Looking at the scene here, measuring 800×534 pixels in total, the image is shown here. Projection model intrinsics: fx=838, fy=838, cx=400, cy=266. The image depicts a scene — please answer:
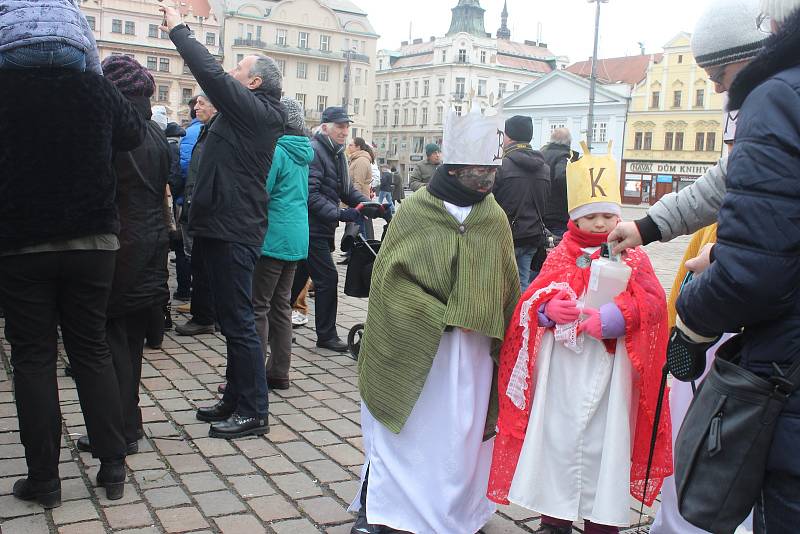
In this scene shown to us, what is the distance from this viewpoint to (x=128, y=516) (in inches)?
147

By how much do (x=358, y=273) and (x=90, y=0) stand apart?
75.1 meters

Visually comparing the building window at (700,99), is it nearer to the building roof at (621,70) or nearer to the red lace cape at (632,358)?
the building roof at (621,70)

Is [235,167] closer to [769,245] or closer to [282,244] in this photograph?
[282,244]

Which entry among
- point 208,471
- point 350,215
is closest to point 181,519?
point 208,471

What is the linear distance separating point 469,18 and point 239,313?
106 meters

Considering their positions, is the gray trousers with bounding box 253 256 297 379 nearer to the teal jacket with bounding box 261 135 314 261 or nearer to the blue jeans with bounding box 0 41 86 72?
the teal jacket with bounding box 261 135 314 261

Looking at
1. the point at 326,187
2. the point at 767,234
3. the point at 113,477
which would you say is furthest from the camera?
the point at 326,187

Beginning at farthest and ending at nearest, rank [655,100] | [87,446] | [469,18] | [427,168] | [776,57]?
[469,18], [655,100], [427,168], [87,446], [776,57]

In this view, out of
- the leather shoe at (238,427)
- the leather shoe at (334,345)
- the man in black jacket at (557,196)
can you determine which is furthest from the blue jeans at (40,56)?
the man in black jacket at (557,196)

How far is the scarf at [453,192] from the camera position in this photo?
11.9ft

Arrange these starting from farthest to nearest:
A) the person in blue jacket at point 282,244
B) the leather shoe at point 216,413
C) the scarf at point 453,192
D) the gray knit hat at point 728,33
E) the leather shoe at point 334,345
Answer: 1. the leather shoe at point 334,345
2. the person in blue jacket at point 282,244
3. the leather shoe at point 216,413
4. the scarf at point 453,192
5. the gray knit hat at point 728,33

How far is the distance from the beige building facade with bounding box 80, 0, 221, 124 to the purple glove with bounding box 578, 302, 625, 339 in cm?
7303

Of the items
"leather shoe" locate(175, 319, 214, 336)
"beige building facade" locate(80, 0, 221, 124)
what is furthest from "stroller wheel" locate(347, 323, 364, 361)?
"beige building facade" locate(80, 0, 221, 124)

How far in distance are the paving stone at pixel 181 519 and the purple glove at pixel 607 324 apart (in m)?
1.88
